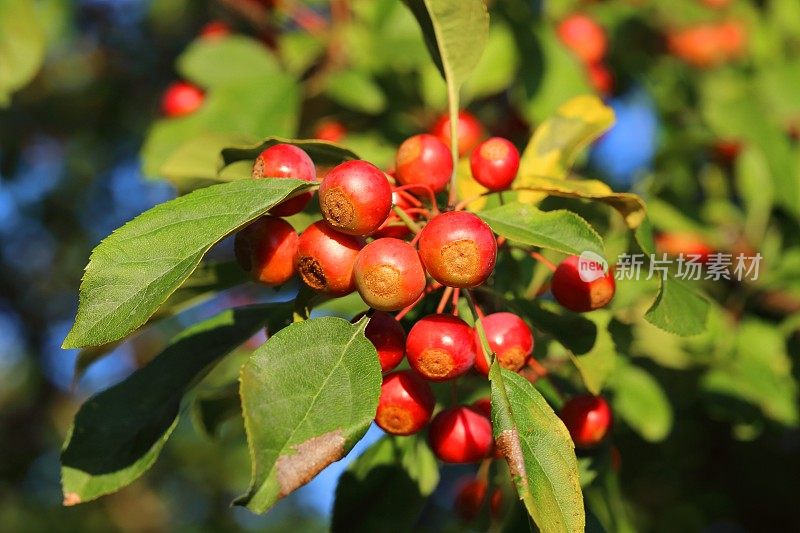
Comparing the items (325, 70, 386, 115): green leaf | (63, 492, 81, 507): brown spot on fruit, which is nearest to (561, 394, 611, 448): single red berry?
(63, 492, 81, 507): brown spot on fruit

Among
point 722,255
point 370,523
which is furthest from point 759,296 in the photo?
point 370,523

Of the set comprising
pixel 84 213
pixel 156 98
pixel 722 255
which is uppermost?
pixel 722 255

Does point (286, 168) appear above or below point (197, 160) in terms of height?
above

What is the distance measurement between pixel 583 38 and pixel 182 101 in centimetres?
129

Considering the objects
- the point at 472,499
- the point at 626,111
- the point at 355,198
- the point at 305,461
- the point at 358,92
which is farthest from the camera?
the point at 626,111

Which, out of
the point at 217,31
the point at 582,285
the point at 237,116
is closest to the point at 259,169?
the point at 582,285

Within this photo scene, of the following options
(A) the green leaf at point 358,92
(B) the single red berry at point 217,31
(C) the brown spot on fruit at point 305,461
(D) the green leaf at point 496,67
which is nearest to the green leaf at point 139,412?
(C) the brown spot on fruit at point 305,461

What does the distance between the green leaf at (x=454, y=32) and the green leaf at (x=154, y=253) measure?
454mm

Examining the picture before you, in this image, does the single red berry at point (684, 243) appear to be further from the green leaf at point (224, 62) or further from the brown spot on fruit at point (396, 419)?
the brown spot on fruit at point (396, 419)

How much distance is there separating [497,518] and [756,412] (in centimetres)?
72

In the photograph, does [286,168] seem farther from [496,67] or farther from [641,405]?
[496,67]

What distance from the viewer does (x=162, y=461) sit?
21.2 ft

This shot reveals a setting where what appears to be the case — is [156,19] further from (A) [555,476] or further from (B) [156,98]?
(A) [555,476]

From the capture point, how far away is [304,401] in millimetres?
970
